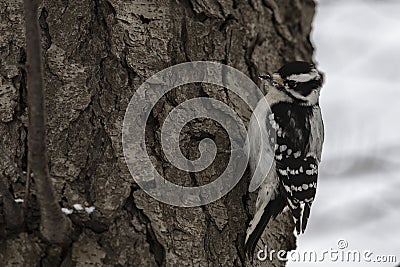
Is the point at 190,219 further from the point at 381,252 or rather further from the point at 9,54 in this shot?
the point at 381,252

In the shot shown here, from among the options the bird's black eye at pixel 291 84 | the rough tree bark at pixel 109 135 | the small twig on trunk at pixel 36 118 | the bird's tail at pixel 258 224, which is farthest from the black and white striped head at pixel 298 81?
the small twig on trunk at pixel 36 118

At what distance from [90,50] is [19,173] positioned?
0.40 metres

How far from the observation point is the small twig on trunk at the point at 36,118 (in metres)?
1.50

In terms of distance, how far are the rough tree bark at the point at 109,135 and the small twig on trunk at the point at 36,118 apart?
0.15 metres

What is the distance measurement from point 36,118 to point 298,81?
44.3 inches

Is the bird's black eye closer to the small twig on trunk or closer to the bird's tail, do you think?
the bird's tail

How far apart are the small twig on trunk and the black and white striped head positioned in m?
0.92

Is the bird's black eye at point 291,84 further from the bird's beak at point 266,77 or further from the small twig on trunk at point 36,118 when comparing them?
the small twig on trunk at point 36,118

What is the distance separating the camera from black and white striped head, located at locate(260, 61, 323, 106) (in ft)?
7.85

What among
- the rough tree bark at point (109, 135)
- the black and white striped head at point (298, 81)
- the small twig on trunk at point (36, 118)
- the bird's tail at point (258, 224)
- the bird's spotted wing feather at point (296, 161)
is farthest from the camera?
the black and white striped head at point (298, 81)

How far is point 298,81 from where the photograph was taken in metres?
2.45

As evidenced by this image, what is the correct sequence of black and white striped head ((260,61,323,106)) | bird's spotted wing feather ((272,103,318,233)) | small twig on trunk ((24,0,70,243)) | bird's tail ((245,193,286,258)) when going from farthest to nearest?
1. black and white striped head ((260,61,323,106))
2. bird's spotted wing feather ((272,103,318,233))
3. bird's tail ((245,193,286,258))
4. small twig on trunk ((24,0,70,243))

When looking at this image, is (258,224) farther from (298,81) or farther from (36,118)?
(36,118)

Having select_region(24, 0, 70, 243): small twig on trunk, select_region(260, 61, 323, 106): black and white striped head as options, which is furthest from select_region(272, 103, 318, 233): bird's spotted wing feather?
select_region(24, 0, 70, 243): small twig on trunk
